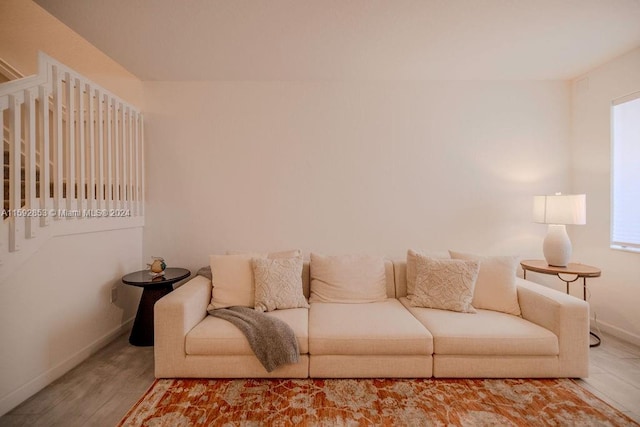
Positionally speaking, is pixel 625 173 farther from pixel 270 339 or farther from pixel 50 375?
pixel 50 375

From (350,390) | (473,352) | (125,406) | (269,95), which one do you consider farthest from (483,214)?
(125,406)

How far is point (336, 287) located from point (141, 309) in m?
1.75

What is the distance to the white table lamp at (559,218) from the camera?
8.72ft

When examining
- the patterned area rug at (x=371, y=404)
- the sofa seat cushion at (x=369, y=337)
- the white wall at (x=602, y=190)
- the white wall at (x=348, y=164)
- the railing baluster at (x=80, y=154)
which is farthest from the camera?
the white wall at (x=348, y=164)

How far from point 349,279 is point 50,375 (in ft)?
7.54

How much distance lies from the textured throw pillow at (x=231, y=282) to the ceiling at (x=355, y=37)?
186 centimetres

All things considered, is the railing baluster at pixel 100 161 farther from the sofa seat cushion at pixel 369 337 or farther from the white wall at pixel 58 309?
the sofa seat cushion at pixel 369 337

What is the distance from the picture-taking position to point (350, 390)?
1.96 m

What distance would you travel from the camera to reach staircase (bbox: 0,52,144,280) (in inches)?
73.5

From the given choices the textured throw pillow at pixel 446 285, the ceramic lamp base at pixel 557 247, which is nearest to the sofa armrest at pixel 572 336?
the textured throw pillow at pixel 446 285

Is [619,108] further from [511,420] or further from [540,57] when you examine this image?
[511,420]

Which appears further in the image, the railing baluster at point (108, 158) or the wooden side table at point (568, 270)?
the railing baluster at point (108, 158)

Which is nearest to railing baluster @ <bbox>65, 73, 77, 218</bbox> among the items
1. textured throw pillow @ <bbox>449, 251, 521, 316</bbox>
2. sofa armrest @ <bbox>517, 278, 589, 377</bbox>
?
textured throw pillow @ <bbox>449, 251, 521, 316</bbox>

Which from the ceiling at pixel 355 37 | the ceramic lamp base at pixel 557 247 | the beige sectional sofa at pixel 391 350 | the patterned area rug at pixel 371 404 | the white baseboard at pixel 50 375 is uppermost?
the ceiling at pixel 355 37
